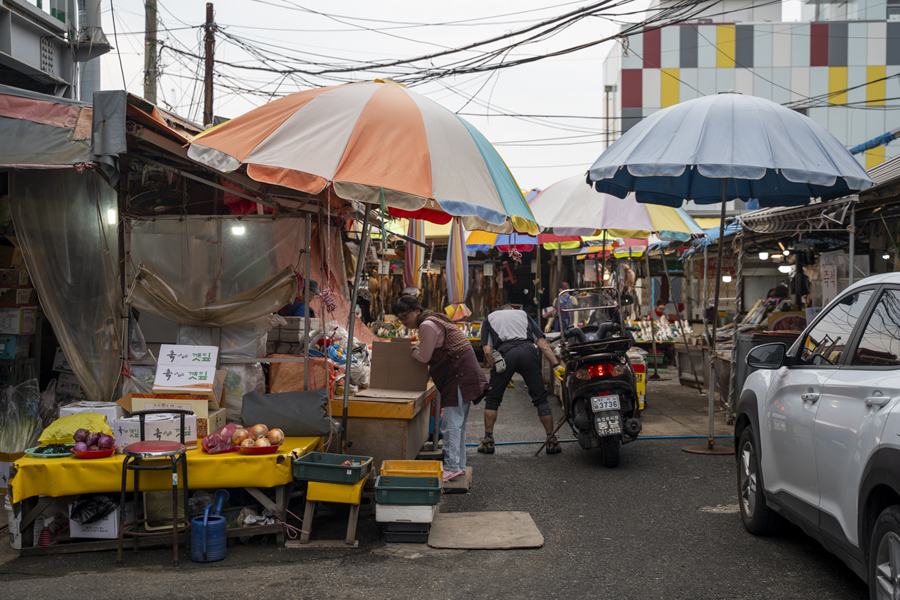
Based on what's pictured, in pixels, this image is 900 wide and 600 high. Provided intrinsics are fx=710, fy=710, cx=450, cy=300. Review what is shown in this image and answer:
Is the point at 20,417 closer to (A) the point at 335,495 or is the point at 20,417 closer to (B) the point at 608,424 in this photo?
(A) the point at 335,495

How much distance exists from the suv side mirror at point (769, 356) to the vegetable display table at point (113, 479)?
10.9ft

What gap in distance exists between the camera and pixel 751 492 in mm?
5266

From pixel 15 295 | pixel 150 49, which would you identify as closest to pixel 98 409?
pixel 15 295

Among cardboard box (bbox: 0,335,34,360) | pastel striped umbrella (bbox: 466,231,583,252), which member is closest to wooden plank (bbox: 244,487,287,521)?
cardboard box (bbox: 0,335,34,360)

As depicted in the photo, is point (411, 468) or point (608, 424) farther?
point (608, 424)

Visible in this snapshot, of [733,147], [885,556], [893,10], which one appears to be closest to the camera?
[885,556]

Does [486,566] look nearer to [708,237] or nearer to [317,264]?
[317,264]

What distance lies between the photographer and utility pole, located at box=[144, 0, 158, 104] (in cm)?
1443

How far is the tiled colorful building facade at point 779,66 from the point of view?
28.0 meters

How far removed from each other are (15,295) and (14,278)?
17 centimetres

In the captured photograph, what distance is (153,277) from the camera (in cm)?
621

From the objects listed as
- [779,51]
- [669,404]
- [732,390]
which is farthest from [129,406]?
[779,51]

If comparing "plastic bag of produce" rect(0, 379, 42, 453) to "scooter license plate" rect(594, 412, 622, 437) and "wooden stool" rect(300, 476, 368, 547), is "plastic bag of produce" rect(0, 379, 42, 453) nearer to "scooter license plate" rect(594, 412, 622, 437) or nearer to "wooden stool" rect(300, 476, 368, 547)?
"wooden stool" rect(300, 476, 368, 547)

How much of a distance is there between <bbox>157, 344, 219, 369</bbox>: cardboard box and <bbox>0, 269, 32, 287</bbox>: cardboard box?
216 cm
